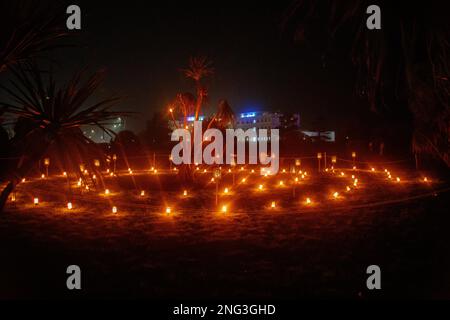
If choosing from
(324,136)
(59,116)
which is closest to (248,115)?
(324,136)

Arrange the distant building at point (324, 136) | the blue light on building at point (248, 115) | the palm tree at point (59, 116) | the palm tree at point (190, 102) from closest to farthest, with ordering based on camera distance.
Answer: the palm tree at point (59, 116) → the palm tree at point (190, 102) → the distant building at point (324, 136) → the blue light on building at point (248, 115)

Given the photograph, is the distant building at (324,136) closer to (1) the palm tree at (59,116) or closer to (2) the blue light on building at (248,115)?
Answer: (2) the blue light on building at (248,115)

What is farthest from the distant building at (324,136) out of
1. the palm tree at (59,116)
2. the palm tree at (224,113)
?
the palm tree at (59,116)

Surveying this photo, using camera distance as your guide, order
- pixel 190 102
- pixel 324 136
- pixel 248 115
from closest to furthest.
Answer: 1. pixel 190 102
2. pixel 324 136
3. pixel 248 115

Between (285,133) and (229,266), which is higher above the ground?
(285,133)

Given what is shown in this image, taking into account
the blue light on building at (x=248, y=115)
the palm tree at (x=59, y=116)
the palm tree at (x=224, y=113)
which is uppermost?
the blue light on building at (x=248, y=115)

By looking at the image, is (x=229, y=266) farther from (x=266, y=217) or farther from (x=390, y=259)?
(x=266, y=217)

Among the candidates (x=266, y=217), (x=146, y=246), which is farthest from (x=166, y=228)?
(x=266, y=217)

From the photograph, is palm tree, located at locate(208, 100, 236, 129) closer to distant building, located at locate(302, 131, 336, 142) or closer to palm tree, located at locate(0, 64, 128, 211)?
palm tree, located at locate(0, 64, 128, 211)

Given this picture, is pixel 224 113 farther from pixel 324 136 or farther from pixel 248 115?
pixel 248 115

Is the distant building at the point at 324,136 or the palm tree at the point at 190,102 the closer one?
the palm tree at the point at 190,102

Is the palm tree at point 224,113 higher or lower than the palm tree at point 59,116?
higher

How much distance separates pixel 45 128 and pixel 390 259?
5.40 metres
